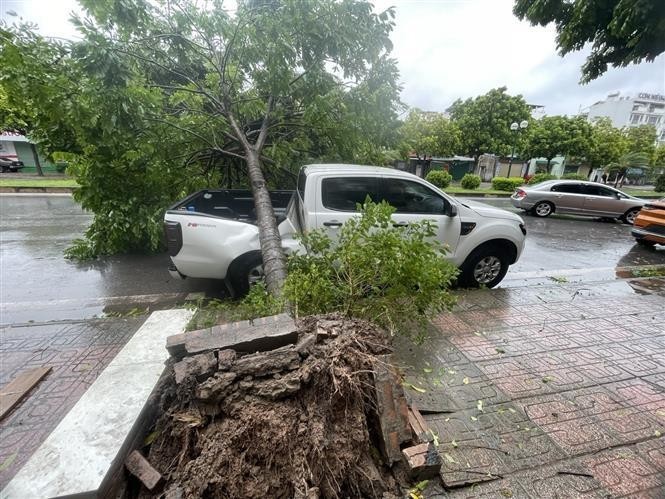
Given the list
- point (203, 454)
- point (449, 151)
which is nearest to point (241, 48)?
point (203, 454)

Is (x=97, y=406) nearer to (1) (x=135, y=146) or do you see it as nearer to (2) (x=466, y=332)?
(2) (x=466, y=332)

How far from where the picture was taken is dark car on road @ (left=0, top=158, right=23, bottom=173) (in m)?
22.4

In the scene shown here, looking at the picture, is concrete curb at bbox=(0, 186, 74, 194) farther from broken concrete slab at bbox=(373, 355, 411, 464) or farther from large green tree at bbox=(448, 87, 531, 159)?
large green tree at bbox=(448, 87, 531, 159)

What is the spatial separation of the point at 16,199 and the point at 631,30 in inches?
743

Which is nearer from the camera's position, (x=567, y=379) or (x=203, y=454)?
(x=203, y=454)

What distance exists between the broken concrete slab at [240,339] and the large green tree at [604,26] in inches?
239

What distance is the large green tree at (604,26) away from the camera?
4.21 m

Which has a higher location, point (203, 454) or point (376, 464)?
point (203, 454)

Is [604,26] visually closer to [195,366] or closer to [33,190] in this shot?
[195,366]

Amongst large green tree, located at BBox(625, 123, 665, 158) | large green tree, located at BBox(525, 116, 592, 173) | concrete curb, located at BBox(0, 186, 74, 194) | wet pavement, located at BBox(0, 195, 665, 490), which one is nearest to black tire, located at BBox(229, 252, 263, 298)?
wet pavement, located at BBox(0, 195, 665, 490)

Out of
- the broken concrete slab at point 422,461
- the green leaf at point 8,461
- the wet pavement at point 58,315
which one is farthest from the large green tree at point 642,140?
the green leaf at point 8,461

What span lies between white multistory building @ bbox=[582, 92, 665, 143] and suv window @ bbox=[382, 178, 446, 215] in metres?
73.2

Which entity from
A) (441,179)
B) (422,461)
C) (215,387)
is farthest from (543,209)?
(215,387)

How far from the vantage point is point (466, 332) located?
11.7 ft
